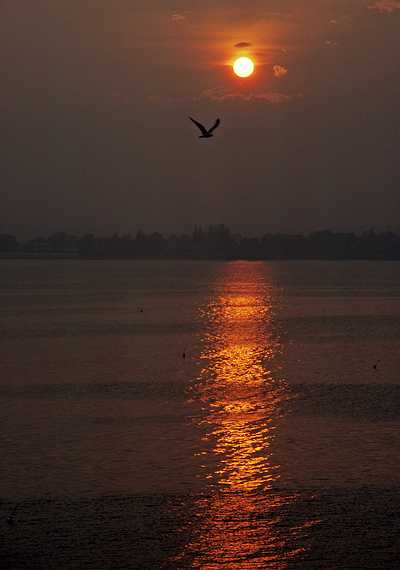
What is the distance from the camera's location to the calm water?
28.1 meters

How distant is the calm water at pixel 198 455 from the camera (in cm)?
2808

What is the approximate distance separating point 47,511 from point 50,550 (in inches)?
149

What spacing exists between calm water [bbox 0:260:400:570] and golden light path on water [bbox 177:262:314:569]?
8 cm

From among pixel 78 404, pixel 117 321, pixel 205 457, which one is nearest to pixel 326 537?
pixel 205 457

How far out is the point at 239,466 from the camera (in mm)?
37938

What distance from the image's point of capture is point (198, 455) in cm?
3991

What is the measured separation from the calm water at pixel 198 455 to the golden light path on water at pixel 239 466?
84 mm

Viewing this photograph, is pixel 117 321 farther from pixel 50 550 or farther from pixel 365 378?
pixel 50 550

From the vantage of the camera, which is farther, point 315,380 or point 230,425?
point 315,380

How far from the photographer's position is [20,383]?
6222cm

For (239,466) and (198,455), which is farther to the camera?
(198,455)

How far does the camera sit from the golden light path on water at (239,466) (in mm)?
27656

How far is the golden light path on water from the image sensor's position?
90.7 feet

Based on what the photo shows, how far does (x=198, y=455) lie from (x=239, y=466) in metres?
2.55
